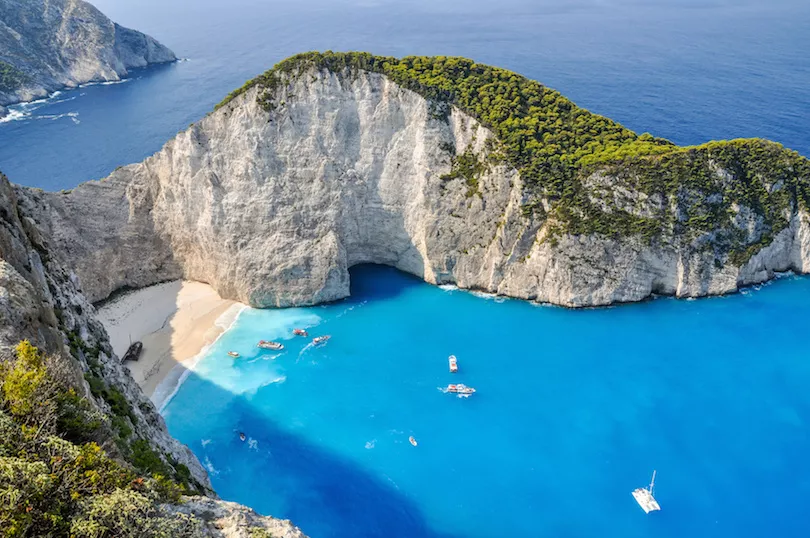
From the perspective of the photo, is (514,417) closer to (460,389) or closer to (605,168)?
(460,389)

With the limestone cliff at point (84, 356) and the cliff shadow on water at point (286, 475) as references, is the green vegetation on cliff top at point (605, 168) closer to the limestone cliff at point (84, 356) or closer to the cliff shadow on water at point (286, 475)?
the cliff shadow on water at point (286, 475)

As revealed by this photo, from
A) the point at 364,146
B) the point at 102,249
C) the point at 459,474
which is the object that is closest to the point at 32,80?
the point at 102,249

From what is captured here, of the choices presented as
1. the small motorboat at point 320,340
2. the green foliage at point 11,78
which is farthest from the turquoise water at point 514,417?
the green foliage at point 11,78

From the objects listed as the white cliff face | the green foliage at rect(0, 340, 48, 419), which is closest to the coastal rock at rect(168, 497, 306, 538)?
Answer: the green foliage at rect(0, 340, 48, 419)

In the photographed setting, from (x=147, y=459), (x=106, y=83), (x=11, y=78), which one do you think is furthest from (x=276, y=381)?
(x=106, y=83)

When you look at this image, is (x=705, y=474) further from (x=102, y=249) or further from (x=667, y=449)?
(x=102, y=249)

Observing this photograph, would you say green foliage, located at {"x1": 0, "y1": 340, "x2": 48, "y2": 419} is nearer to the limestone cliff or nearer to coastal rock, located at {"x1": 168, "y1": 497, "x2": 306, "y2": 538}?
the limestone cliff
